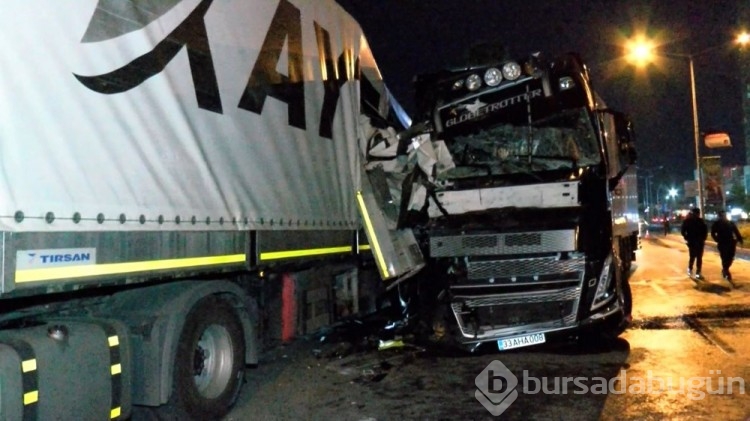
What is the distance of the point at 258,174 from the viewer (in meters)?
6.06

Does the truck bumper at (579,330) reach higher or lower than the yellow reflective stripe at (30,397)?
lower

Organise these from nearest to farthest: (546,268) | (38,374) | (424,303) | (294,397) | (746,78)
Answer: (38,374)
(294,397)
(546,268)
(424,303)
(746,78)

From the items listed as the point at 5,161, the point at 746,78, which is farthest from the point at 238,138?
the point at 746,78

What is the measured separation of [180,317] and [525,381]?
3536 millimetres

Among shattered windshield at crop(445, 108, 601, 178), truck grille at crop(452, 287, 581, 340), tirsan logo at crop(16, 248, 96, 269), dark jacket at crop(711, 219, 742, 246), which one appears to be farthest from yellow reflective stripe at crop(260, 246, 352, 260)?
dark jacket at crop(711, 219, 742, 246)

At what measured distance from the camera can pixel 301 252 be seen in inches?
274

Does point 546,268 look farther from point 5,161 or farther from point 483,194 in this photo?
point 5,161

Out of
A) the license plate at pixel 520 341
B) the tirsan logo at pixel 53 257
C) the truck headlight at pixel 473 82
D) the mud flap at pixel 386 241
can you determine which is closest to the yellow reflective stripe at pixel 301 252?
the mud flap at pixel 386 241

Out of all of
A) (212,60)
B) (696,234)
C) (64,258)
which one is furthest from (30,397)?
(696,234)

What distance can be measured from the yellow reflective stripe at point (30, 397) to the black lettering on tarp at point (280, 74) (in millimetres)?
2756

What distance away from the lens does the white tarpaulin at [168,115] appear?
367 cm

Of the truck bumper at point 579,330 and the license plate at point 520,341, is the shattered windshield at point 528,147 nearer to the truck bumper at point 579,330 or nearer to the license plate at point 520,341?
the truck bumper at point 579,330

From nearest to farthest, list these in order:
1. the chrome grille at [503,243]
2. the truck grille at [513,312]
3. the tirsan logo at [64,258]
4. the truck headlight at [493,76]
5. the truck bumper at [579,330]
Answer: the tirsan logo at [64,258]
the truck bumper at [579,330]
the truck grille at [513,312]
the chrome grille at [503,243]
the truck headlight at [493,76]

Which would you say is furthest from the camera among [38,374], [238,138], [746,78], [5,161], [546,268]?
[746,78]
